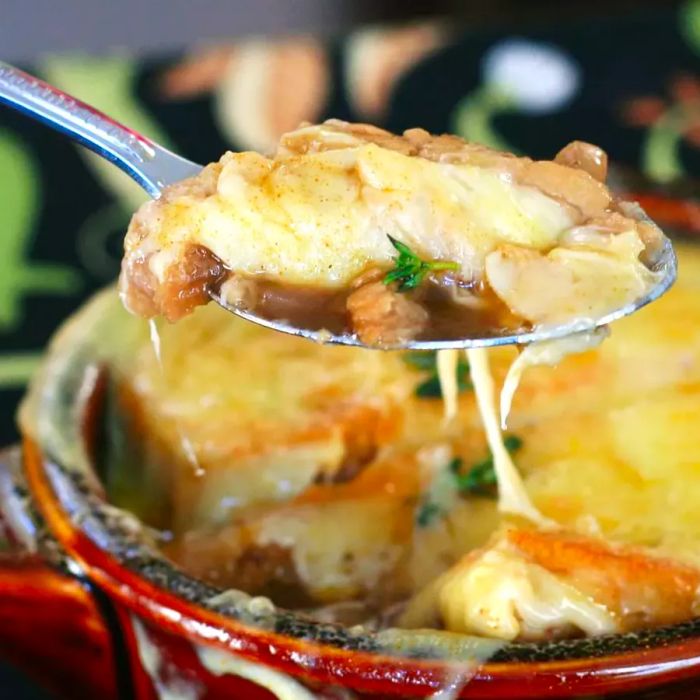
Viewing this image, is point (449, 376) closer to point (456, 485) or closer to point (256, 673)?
point (456, 485)

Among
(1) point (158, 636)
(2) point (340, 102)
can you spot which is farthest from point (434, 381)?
(2) point (340, 102)

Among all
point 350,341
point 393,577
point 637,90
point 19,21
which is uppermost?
point 19,21

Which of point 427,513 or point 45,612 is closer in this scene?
point 45,612

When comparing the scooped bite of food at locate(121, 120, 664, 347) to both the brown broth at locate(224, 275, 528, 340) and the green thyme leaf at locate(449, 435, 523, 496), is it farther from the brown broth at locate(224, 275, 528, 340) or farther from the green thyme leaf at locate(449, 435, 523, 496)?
the green thyme leaf at locate(449, 435, 523, 496)

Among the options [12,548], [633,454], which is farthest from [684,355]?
[12,548]

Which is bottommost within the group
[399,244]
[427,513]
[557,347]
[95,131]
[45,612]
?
[427,513]

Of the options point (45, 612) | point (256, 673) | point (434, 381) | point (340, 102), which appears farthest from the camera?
point (340, 102)

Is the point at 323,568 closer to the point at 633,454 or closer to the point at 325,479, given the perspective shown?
the point at 325,479
